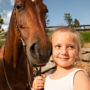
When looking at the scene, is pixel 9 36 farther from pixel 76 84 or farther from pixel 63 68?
pixel 76 84

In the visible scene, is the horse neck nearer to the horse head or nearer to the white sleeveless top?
the horse head

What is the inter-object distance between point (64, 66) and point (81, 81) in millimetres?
207

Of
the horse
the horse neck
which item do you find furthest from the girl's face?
the horse neck

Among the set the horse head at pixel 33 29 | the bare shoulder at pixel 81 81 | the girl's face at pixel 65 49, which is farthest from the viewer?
the horse head at pixel 33 29

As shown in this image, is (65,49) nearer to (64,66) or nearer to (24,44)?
(64,66)

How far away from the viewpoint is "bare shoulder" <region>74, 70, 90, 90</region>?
0.93 metres

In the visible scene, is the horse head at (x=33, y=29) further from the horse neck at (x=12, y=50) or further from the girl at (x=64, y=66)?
the girl at (x=64, y=66)

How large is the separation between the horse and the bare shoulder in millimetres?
488

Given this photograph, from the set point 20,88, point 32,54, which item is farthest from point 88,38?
point 32,54

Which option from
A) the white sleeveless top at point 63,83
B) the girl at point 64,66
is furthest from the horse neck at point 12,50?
the white sleeveless top at point 63,83

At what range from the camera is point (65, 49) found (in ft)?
3.55

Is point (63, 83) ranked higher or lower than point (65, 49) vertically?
lower

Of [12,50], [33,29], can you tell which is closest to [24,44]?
[33,29]

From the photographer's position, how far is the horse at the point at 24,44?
4.81ft
